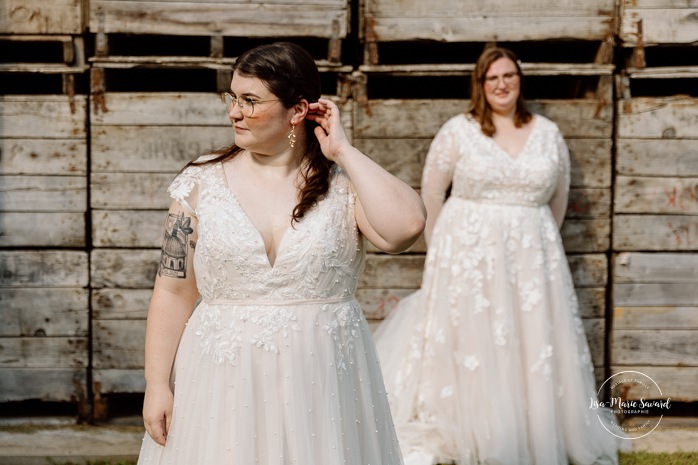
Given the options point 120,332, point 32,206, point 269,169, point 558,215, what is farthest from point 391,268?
point 269,169

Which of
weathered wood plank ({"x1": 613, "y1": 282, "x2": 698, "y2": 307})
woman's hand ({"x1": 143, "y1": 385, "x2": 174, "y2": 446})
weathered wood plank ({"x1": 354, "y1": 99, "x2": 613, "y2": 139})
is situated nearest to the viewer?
woman's hand ({"x1": 143, "y1": 385, "x2": 174, "y2": 446})

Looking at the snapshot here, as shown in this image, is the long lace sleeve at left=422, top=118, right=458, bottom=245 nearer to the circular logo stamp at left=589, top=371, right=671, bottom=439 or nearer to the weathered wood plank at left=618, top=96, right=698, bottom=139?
the weathered wood plank at left=618, top=96, right=698, bottom=139

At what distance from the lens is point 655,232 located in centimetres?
495

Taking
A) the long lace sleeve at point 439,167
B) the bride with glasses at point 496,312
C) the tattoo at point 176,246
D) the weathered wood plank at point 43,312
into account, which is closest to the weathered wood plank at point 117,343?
the weathered wood plank at point 43,312

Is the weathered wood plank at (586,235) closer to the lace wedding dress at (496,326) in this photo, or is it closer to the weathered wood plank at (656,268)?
the weathered wood plank at (656,268)

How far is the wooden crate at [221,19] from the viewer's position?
15.4 ft

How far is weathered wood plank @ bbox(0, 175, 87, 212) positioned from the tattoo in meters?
2.39

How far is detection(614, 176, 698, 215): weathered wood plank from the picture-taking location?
4914mm

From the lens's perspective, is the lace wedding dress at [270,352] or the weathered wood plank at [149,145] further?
the weathered wood plank at [149,145]

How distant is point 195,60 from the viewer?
4.70 meters

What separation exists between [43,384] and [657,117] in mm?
3642

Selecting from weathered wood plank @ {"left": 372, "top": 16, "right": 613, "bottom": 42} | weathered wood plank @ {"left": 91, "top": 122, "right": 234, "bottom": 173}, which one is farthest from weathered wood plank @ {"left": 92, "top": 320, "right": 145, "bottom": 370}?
weathered wood plank @ {"left": 372, "top": 16, "right": 613, "bottom": 42}

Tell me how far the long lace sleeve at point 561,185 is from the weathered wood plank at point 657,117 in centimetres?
39

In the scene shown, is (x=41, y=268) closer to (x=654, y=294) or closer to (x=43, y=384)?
(x=43, y=384)
